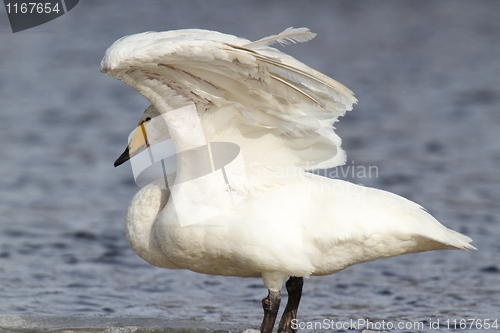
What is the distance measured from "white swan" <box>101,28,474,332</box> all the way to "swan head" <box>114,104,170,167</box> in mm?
364

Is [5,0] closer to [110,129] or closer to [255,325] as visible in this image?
[110,129]

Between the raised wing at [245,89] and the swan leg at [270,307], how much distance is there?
3.25 ft

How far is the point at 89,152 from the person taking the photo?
10.4m

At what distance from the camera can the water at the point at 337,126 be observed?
5.75m

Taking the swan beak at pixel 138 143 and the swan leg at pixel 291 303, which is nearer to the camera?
the swan beak at pixel 138 143

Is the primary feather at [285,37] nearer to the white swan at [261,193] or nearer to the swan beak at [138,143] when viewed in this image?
the white swan at [261,193]

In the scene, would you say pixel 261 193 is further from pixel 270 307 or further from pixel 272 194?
pixel 270 307

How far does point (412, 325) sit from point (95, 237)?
13.8ft

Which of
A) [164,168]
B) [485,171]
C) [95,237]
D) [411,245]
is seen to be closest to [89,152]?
[95,237]

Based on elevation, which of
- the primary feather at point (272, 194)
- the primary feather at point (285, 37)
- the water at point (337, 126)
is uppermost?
the primary feather at point (285, 37)

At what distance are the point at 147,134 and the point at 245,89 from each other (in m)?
1.10

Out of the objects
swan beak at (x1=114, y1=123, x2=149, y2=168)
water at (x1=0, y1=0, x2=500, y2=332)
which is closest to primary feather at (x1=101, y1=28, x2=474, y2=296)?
swan beak at (x1=114, y1=123, x2=149, y2=168)

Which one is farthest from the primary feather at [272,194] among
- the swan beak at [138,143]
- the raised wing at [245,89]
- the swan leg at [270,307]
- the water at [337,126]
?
the water at [337,126]

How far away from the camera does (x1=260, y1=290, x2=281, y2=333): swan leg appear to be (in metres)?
4.52
